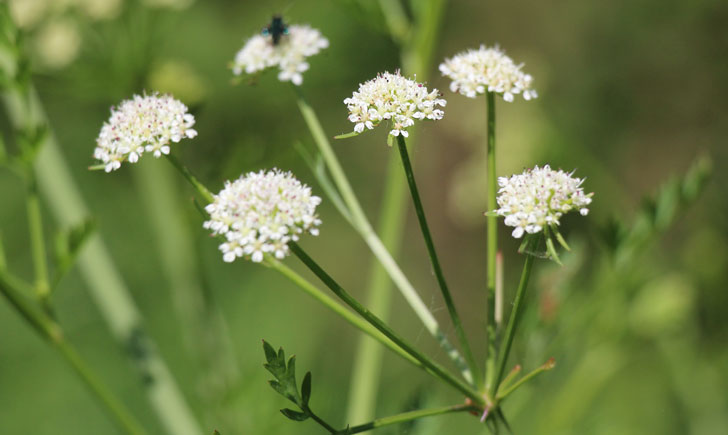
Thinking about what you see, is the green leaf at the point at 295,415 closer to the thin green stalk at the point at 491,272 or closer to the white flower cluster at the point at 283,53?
the thin green stalk at the point at 491,272

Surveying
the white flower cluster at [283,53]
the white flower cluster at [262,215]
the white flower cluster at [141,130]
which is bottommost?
the white flower cluster at [262,215]

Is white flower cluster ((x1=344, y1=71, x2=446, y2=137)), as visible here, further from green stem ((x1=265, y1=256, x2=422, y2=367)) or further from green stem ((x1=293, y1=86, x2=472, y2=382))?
green stem ((x1=265, y1=256, x2=422, y2=367))

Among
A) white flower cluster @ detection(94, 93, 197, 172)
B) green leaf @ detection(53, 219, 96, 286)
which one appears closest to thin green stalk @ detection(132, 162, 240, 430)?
green leaf @ detection(53, 219, 96, 286)

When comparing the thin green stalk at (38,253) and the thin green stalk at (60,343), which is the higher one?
the thin green stalk at (38,253)

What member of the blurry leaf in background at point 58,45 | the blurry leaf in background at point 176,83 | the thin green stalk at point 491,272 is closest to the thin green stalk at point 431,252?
the thin green stalk at point 491,272

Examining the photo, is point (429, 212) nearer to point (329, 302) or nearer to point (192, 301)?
point (192, 301)

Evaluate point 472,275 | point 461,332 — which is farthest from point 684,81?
point 461,332

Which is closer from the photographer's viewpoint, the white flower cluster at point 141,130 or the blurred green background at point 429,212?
the white flower cluster at point 141,130
